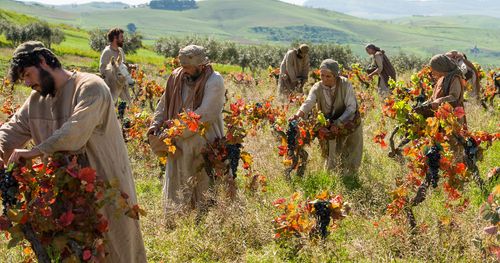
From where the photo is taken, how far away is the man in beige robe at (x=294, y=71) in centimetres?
1262

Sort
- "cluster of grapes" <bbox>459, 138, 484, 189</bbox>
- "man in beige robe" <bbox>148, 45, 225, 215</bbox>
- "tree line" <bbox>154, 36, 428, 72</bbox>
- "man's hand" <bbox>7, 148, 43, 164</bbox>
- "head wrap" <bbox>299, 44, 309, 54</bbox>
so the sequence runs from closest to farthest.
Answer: "man's hand" <bbox>7, 148, 43, 164</bbox>
"man in beige robe" <bbox>148, 45, 225, 215</bbox>
"cluster of grapes" <bbox>459, 138, 484, 189</bbox>
"head wrap" <bbox>299, 44, 309, 54</bbox>
"tree line" <bbox>154, 36, 428, 72</bbox>

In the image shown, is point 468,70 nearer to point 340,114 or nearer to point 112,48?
point 340,114

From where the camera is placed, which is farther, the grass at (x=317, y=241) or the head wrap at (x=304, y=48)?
the head wrap at (x=304, y=48)

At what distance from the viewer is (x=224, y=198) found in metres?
5.44

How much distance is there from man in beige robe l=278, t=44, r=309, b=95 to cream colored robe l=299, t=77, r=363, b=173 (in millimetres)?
5362

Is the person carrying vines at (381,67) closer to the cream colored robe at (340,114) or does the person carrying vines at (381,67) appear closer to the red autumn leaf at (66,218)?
the cream colored robe at (340,114)

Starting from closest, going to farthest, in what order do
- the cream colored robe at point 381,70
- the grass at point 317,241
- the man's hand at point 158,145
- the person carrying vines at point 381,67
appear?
the grass at point 317,241 → the man's hand at point 158,145 → the person carrying vines at point 381,67 → the cream colored robe at point 381,70

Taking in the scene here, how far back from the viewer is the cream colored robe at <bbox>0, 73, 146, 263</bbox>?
3.37m

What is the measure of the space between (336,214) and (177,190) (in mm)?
1763

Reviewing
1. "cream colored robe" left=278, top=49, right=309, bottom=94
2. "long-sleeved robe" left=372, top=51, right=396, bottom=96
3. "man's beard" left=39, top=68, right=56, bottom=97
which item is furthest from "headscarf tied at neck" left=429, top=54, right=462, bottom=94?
"cream colored robe" left=278, top=49, right=309, bottom=94

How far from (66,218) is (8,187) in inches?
14.4

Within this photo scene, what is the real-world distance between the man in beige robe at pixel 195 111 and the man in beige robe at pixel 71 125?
5.15ft

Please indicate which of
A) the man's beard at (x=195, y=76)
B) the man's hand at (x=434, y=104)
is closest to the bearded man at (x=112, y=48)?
the man's beard at (x=195, y=76)

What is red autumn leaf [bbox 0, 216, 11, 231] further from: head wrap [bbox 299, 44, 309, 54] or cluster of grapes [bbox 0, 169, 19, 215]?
head wrap [bbox 299, 44, 309, 54]
